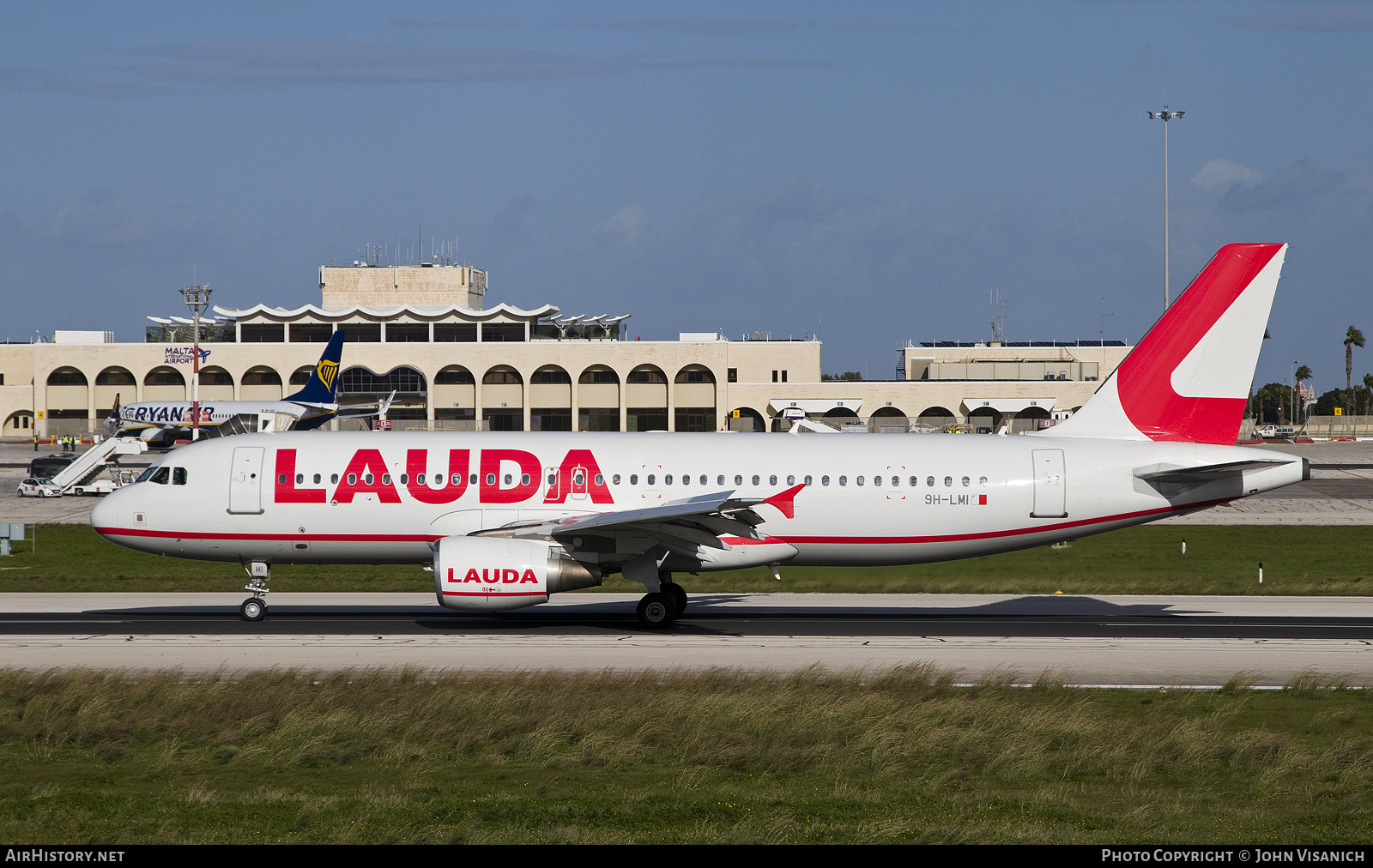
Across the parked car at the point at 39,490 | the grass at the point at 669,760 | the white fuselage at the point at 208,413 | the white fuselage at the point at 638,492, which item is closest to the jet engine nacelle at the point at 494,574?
the white fuselage at the point at 638,492

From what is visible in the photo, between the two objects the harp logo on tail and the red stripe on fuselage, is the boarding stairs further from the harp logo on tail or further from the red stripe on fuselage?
the red stripe on fuselage

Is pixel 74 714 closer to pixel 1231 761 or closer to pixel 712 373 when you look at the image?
pixel 1231 761

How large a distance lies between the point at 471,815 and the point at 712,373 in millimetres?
134793

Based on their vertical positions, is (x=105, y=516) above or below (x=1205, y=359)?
below

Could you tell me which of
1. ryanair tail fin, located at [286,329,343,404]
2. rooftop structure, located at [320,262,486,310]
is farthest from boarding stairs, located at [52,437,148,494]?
rooftop structure, located at [320,262,486,310]

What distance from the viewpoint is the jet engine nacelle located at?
25.6 m

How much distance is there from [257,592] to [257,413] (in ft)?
292

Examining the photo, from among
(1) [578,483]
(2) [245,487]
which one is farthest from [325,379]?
(1) [578,483]

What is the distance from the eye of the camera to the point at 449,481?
27.8 m

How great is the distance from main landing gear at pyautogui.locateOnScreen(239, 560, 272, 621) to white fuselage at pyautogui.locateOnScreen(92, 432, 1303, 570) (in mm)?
284

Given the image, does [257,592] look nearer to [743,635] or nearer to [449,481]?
[449,481]

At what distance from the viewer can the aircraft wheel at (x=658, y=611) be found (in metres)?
28.2

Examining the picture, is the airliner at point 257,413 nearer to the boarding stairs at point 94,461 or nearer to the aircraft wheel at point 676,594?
the boarding stairs at point 94,461

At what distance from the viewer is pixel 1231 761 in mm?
16375
